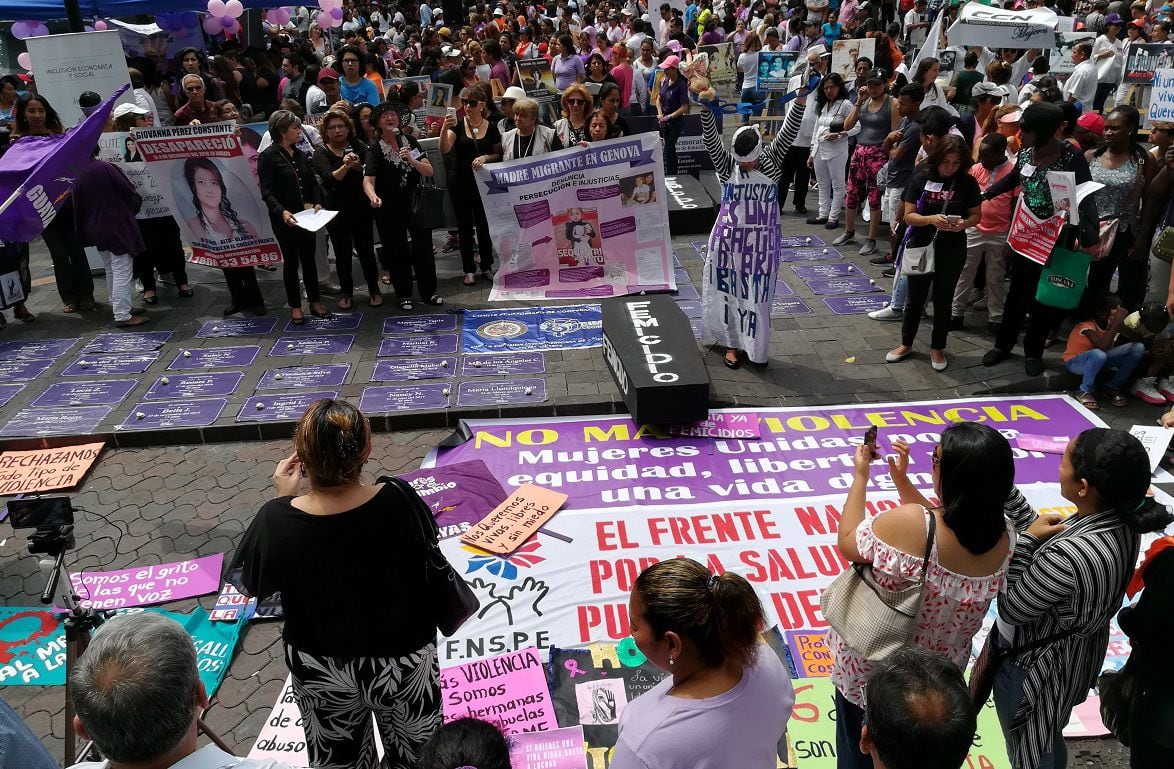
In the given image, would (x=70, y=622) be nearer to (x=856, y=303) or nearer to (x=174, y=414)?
(x=174, y=414)

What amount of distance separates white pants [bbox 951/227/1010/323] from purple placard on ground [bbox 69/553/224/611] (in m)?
6.11

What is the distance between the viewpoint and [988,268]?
7.38 m

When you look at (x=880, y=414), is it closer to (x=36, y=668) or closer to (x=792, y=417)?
(x=792, y=417)

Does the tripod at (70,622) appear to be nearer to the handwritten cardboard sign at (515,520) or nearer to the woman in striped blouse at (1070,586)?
the handwritten cardboard sign at (515,520)

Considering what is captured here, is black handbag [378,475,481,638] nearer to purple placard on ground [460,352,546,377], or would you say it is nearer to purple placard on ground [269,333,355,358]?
purple placard on ground [460,352,546,377]

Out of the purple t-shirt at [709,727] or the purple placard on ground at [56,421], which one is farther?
the purple placard on ground at [56,421]

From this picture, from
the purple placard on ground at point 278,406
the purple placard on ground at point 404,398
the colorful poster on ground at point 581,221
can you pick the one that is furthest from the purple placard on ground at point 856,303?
the purple placard on ground at point 278,406

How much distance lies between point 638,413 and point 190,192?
5071 mm

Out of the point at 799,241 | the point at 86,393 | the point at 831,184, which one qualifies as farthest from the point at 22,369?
the point at 831,184

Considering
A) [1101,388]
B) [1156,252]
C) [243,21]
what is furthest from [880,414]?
[243,21]

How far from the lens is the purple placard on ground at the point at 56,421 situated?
6.25 metres

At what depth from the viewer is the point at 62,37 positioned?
8.89 meters

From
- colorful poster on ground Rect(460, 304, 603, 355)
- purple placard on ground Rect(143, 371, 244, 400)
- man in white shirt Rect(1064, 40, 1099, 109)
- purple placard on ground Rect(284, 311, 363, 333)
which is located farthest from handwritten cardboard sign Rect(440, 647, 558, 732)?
man in white shirt Rect(1064, 40, 1099, 109)

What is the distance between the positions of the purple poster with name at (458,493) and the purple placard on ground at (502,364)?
1481 millimetres
